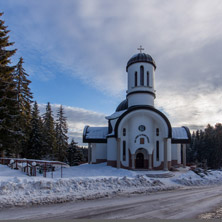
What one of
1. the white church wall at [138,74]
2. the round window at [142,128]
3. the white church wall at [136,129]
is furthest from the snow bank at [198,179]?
the white church wall at [138,74]

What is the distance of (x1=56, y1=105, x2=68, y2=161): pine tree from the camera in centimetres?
3647

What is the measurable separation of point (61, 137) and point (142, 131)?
20.0 metres

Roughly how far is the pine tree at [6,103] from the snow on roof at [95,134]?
9917 mm

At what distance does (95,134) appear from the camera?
27.3m

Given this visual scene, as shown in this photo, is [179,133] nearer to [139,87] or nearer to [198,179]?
[139,87]

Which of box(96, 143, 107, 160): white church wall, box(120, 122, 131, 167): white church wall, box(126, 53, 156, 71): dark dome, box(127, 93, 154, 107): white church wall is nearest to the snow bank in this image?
box(120, 122, 131, 167): white church wall

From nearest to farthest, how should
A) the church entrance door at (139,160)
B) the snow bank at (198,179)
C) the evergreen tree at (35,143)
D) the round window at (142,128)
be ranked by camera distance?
1. the snow bank at (198,179)
2. the round window at (142,128)
3. the church entrance door at (139,160)
4. the evergreen tree at (35,143)

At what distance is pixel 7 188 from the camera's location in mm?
8805

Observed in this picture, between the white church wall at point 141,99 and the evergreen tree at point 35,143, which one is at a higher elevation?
the white church wall at point 141,99

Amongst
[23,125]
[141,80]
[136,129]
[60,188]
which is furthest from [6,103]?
[141,80]

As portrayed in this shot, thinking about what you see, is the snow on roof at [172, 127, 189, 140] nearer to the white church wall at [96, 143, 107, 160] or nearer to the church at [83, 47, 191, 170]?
the church at [83, 47, 191, 170]

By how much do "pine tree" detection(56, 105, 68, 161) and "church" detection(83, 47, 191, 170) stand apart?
16016 mm

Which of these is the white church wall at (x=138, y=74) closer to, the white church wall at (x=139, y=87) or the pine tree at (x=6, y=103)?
the white church wall at (x=139, y=87)

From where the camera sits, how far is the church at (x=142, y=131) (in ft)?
71.0
